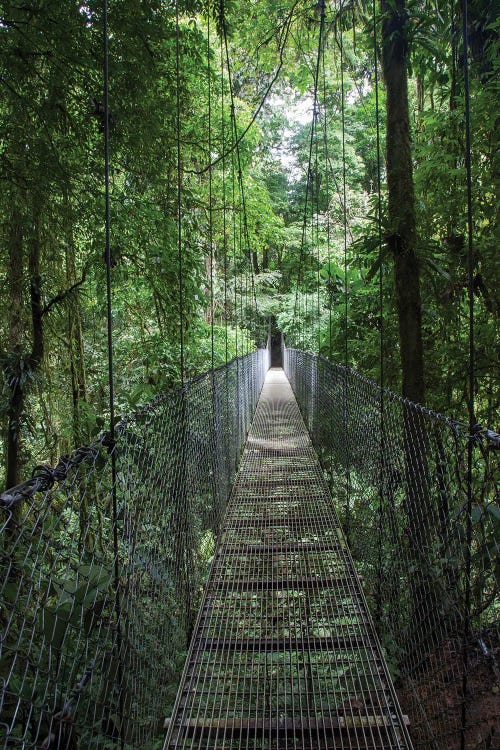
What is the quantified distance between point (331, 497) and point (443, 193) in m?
1.73

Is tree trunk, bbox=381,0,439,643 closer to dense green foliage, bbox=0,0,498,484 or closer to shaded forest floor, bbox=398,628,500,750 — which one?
dense green foliage, bbox=0,0,498,484

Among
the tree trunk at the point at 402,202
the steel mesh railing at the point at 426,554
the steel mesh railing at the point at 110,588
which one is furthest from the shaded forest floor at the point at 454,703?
the tree trunk at the point at 402,202

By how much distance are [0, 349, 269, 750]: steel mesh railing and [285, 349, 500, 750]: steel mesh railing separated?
644 mm

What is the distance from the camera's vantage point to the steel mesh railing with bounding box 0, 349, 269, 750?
2.52ft

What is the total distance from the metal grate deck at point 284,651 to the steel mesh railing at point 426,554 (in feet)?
0.33

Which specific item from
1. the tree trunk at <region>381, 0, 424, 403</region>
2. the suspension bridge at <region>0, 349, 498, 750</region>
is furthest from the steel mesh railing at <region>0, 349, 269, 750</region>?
the tree trunk at <region>381, 0, 424, 403</region>

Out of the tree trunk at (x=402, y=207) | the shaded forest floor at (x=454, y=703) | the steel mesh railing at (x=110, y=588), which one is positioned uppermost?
the tree trunk at (x=402, y=207)

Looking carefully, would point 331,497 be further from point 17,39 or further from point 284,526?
point 17,39

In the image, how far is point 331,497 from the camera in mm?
2873

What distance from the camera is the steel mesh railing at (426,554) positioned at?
105 cm

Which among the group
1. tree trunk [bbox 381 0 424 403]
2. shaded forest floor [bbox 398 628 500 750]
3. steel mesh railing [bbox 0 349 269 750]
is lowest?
shaded forest floor [bbox 398 628 500 750]

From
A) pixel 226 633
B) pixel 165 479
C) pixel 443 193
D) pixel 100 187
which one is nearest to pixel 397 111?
pixel 443 193

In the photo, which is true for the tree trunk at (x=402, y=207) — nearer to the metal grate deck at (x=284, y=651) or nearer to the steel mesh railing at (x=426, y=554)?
the steel mesh railing at (x=426, y=554)

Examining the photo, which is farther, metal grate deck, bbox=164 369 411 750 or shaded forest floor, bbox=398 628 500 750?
metal grate deck, bbox=164 369 411 750
